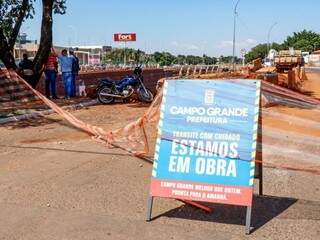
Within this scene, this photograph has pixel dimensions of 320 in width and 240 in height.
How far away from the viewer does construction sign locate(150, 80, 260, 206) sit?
5676 millimetres

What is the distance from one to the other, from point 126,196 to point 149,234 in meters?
1.39

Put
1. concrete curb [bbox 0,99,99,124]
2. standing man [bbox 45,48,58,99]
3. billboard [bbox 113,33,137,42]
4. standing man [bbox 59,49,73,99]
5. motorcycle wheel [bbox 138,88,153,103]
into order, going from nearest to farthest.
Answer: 1. concrete curb [bbox 0,99,99,124]
2. motorcycle wheel [bbox 138,88,153,103]
3. standing man [bbox 45,48,58,99]
4. standing man [bbox 59,49,73,99]
5. billboard [bbox 113,33,137,42]

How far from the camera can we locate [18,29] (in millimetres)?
20203

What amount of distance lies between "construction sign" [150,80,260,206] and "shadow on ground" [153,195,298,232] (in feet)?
1.25

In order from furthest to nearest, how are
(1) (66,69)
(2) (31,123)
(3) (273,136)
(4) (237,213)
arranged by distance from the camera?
(1) (66,69), (2) (31,123), (3) (273,136), (4) (237,213)

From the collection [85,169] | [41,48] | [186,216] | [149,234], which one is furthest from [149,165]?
[41,48]

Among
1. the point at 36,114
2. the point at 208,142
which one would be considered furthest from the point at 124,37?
the point at 208,142

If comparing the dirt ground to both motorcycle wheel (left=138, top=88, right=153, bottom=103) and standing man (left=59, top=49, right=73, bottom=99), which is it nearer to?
motorcycle wheel (left=138, top=88, right=153, bottom=103)

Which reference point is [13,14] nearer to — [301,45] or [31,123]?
[31,123]

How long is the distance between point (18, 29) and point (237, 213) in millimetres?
15770

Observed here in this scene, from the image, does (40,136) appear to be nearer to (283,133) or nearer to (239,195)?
(283,133)

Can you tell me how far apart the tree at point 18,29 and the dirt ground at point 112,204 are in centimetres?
999

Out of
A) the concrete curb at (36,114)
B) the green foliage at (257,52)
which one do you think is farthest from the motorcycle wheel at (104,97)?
the green foliage at (257,52)

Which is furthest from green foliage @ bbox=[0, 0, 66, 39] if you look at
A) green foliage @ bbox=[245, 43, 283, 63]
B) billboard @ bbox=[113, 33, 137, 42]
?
green foliage @ bbox=[245, 43, 283, 63]
